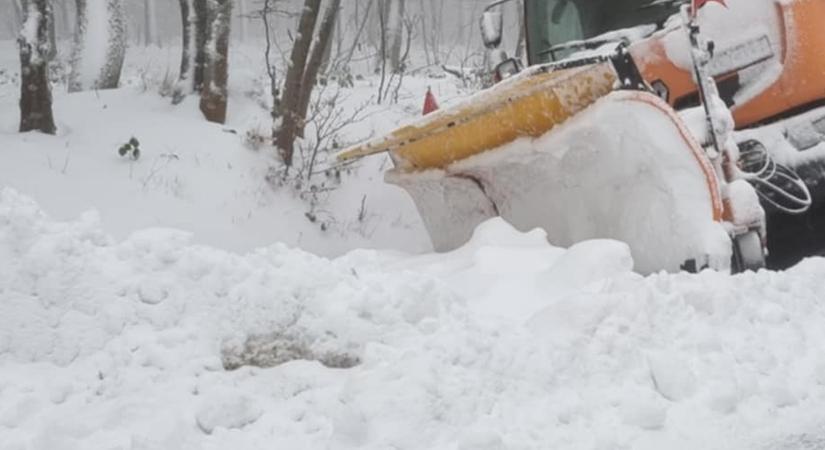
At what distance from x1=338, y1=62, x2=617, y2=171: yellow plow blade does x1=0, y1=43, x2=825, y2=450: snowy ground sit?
2.95 ft

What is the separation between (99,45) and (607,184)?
7.23 m

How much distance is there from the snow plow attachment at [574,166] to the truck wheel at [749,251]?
6.9 inches

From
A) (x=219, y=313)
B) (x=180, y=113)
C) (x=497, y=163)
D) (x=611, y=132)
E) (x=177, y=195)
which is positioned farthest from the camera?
(x=180, y=113)

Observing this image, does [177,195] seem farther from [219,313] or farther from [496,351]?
[496,351]

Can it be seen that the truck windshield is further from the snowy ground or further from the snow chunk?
the snow chunk

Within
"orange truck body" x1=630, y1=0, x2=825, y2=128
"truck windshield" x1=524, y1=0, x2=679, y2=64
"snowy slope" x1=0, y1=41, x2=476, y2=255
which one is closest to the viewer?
"orange truck body" x1=630, y1=0, x2=825, y2=128

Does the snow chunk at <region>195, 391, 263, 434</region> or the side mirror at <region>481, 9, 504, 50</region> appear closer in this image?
the snow chunk at <region>195, 391, 263, 434</region>

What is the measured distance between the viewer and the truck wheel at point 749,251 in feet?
12.3

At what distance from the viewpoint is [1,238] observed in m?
2.96

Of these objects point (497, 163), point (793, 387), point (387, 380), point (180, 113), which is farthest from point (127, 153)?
point (793, 387)

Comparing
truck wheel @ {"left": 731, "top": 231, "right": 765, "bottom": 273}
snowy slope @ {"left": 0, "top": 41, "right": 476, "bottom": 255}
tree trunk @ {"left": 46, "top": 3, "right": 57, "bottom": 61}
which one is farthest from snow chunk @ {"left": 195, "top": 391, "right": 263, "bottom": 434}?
tree trunk @ {"left": 46, "top": 3, "right": 57, "bottom": 61}

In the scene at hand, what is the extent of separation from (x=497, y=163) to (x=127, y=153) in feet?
10.9

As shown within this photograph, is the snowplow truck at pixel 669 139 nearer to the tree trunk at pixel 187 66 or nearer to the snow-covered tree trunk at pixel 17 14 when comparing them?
the tree trunk at pixel 187 66

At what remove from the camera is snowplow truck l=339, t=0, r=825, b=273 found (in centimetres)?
377
